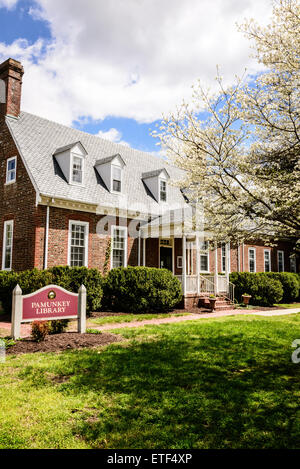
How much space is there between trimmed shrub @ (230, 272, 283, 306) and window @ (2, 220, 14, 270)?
12.1 m

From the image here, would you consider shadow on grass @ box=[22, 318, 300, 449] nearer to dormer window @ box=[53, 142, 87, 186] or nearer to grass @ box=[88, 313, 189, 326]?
grass @ box=[88, 313, 189, 326]

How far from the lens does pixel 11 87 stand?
16750mm

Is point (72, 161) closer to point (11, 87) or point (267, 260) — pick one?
point (11, 87)

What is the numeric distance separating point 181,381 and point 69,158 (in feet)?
42.7

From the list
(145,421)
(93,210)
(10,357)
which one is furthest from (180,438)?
(93,210)

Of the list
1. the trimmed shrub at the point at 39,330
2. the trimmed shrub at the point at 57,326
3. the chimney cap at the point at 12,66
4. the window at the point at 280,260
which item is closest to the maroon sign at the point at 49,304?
the trimmed shrub at the point at 39,330

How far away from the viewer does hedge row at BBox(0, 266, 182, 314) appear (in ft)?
41.4

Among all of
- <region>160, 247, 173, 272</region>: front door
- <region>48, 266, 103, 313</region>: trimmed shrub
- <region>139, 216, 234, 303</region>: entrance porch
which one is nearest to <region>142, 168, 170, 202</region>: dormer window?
<region>139, 216, 234, 303</region>: entrance porch

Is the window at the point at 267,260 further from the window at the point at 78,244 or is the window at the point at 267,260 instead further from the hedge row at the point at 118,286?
the window at the point at 78,244

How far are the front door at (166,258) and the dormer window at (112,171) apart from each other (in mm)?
4113

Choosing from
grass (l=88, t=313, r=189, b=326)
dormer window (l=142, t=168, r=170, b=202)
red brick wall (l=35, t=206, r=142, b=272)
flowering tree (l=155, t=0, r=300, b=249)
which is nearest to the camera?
flowering tree (l=155, t=0, r=300, b=249)

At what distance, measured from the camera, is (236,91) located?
682 centimetres

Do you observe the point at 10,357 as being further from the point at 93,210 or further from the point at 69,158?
the point at 69,158

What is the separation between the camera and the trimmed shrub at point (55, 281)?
12.0 meters
